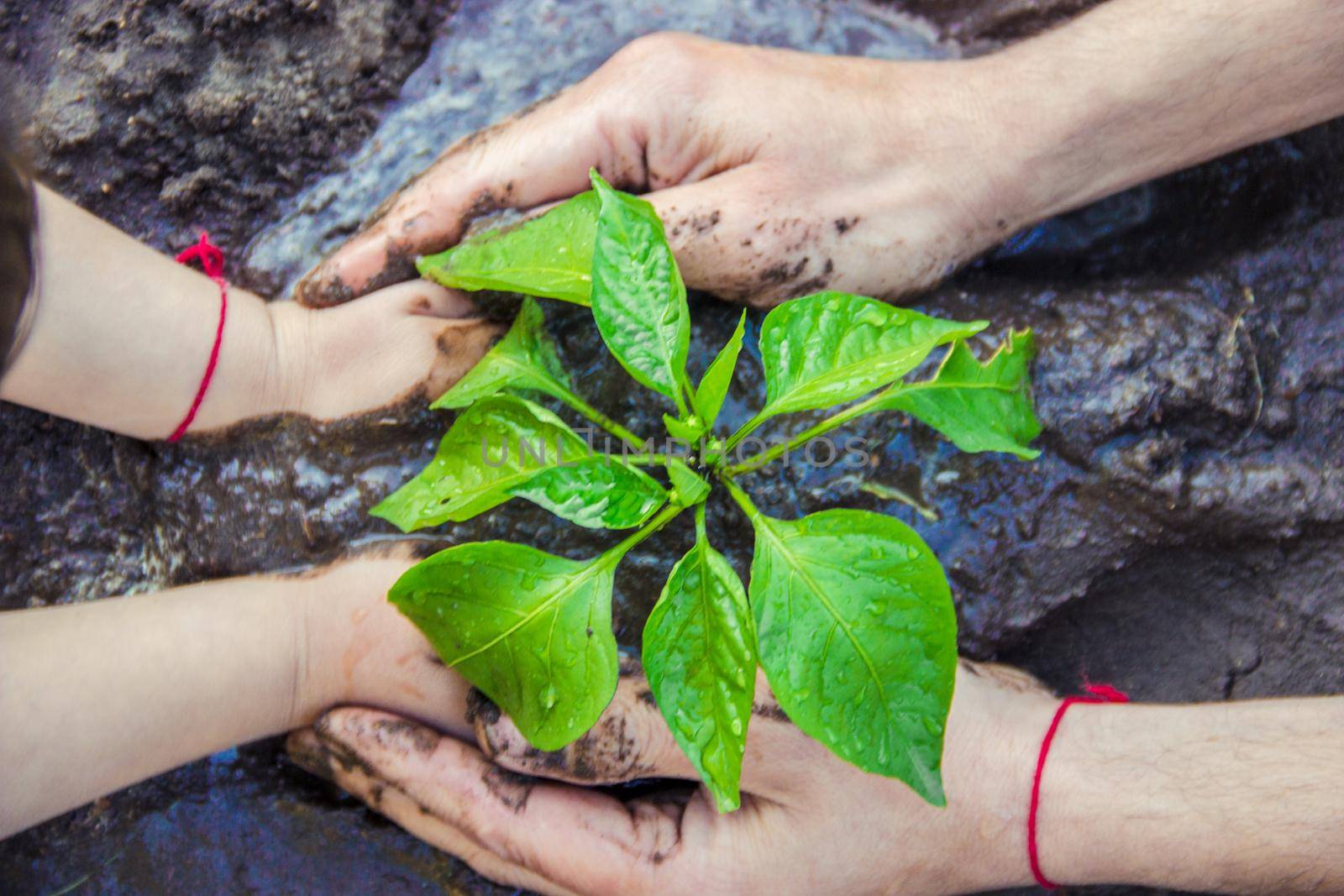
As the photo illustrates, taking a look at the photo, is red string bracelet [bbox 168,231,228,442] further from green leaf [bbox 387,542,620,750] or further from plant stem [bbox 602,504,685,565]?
plant stem [bbox 602,504,685,565]

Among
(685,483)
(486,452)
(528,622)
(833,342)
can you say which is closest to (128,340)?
(486,452)

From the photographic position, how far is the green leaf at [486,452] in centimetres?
108

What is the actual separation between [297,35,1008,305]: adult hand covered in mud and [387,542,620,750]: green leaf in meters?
0.47

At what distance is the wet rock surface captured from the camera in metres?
1.37

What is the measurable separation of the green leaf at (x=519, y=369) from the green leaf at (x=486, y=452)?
0.05 metres

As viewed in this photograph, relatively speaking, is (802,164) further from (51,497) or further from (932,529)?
(51,497)

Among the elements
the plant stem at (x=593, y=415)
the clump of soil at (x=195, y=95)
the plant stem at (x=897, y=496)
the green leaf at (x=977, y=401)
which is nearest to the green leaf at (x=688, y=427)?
the plant stem at (x=593, y=415)

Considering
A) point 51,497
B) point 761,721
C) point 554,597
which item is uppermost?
point 554,597

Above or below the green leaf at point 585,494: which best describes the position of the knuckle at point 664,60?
above

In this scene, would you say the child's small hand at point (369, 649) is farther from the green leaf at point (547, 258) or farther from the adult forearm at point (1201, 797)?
the adult forearm at point (1201, 797)

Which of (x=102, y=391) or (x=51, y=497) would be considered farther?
(x=51, y=497)

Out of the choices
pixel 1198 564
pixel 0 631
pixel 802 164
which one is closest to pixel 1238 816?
pixel 1198 564

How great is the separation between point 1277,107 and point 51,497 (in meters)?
1.92

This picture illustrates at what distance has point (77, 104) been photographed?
58.7 inches
